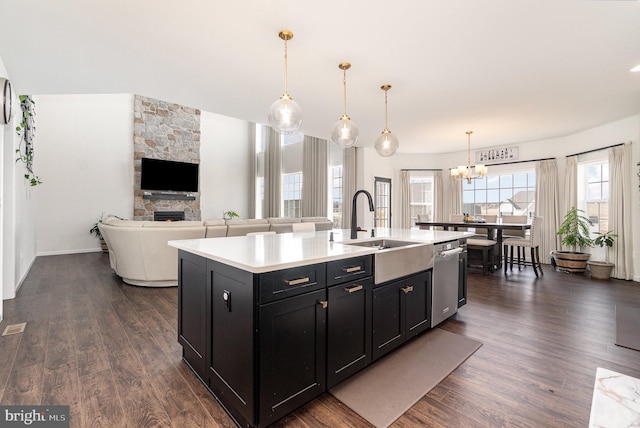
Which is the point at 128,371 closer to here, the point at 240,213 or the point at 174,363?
the point at 174,363

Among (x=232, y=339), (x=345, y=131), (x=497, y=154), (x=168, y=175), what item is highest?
(x=497, y=154)

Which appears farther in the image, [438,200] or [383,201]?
[438,200]

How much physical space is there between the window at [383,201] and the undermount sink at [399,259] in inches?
182

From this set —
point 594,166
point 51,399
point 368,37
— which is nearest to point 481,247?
point 594,166

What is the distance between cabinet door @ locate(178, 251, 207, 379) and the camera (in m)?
1.78

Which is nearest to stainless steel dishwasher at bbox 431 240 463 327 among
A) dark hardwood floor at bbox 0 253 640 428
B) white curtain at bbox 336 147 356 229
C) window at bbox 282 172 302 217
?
dark hardwood floor at bbox 0 253 640 428

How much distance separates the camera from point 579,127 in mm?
5035

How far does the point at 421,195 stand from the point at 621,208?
3.75 metres

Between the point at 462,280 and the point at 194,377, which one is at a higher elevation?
the point at 462,280

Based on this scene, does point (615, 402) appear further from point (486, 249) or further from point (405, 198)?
point (405, 198)

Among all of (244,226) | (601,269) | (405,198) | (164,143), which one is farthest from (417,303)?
(164,143)

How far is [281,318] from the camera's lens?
1.43 metres

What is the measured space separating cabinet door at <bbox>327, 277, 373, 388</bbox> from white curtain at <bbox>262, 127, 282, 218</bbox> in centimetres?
715

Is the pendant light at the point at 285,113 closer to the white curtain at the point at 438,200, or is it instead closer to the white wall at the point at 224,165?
the white curtain at the point at 438,200
